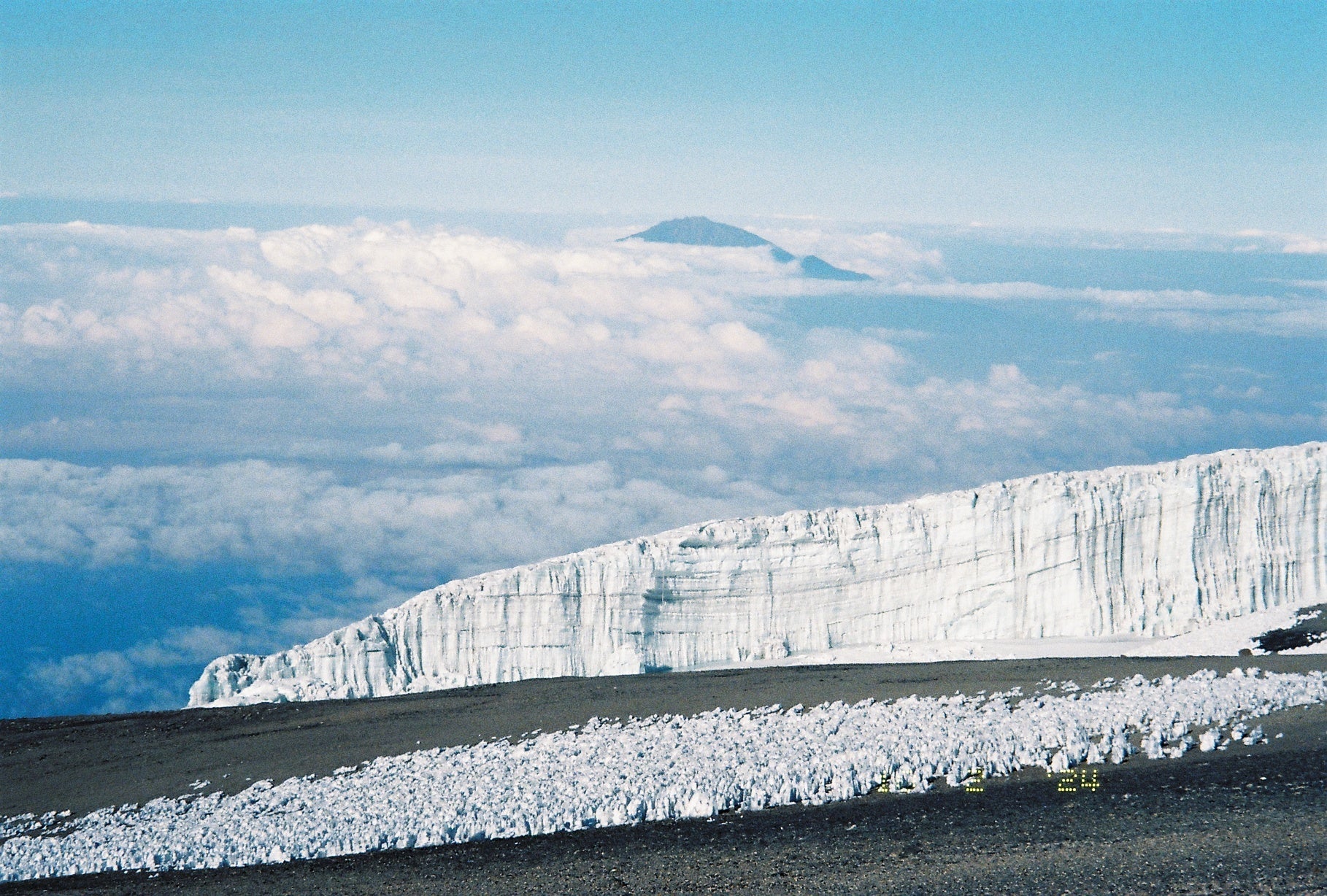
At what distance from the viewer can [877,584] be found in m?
37.4

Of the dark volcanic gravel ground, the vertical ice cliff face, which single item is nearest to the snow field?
the dark volcanic gravel ground

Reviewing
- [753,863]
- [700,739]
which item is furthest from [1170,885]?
[700,739]

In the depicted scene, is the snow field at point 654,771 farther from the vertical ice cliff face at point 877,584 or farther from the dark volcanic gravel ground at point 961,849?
the vertical ice cliff face at point 877,584

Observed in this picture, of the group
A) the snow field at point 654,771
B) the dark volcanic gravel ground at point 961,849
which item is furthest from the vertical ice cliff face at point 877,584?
the dark volcanic gravel ground at point 961,849

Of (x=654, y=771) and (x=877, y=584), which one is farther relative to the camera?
(x=877, y=584)

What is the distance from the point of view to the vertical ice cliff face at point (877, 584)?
36375 mm

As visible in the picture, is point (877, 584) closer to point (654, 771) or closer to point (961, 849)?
point (654, 771)

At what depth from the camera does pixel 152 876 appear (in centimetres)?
1648

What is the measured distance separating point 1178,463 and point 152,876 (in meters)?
32.1

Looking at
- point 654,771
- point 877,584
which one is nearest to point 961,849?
point 654,771

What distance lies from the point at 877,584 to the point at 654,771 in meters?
20.2

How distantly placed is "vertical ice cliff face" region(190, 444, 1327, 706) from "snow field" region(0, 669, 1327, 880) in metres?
13.4

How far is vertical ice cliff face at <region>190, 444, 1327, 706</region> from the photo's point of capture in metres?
36.4

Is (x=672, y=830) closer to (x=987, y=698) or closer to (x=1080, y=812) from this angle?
(x=1080, y=812)
